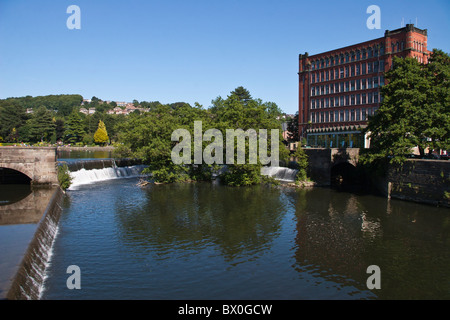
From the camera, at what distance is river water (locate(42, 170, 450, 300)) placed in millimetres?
16906

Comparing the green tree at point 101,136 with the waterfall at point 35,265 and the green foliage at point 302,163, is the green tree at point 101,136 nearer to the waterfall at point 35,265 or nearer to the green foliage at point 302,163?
the green foliage at point 302,163

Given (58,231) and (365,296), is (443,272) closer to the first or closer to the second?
(365,296)

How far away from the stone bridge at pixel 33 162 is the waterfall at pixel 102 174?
3.99 m

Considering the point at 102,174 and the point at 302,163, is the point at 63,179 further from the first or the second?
the point at 302,163

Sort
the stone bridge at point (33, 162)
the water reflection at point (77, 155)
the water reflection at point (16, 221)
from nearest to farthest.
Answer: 1. the water reflection at point (16, 221)
2. the stone bridge at point (33, 162)
3. the water reflection at point (77, 155)

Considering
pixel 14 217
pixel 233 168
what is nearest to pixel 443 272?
pixel 14 217

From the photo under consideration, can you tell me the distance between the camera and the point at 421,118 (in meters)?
Result: 36.3

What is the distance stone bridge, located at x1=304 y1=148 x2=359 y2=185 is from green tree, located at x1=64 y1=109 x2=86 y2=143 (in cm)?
10794

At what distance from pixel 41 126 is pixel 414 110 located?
373 ft

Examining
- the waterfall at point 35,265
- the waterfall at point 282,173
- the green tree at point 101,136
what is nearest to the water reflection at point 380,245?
the waterfall at point 35,265

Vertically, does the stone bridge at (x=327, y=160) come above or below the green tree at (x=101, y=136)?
below

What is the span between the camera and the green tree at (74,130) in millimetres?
135875

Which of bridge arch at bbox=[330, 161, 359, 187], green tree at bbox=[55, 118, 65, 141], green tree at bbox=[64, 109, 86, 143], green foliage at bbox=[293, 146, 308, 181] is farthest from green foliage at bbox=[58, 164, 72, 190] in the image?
green tree at bbox=[64, 109, 86, 143]

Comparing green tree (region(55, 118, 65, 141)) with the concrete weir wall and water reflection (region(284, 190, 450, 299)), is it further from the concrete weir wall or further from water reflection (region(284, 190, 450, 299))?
the concrete weir wall
